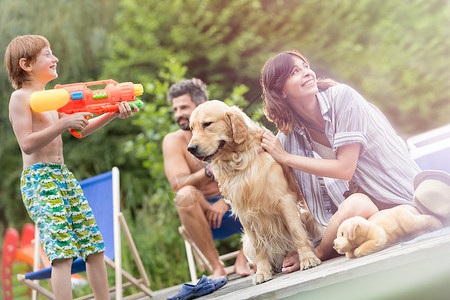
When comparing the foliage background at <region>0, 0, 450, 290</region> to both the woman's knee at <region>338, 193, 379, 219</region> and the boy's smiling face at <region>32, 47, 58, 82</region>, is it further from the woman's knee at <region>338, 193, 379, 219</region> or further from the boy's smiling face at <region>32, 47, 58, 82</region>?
the woman's knee at <region>338, 193, 379, 219</region>

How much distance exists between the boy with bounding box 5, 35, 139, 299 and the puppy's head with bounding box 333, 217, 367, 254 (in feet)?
3.51

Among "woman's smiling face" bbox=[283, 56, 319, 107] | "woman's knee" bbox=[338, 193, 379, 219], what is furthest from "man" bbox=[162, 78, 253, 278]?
"woman's knee" bbox=[338, 193, 379, 219]

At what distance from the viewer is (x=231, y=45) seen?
21.7 feet

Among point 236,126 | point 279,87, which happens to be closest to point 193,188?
point 236,126

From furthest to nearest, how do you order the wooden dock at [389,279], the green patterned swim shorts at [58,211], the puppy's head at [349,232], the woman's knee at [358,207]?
the green patterned swim shorts at [58,211] < the woman's knee at [358,207] < the puppy's head at [349,232] < the wooden dock at [389,279]

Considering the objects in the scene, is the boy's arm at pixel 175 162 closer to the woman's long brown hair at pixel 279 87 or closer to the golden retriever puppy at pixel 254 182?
the golden retriever puppy at pixel 254 182

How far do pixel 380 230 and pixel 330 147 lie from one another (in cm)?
47

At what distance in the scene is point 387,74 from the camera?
22.3 ft

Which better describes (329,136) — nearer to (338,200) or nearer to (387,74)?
(338,200)

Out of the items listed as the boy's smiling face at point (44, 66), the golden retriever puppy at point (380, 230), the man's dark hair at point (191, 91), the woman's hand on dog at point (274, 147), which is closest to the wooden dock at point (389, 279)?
the golden retriever puppy at point (380, 230)

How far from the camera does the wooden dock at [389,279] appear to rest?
1.68 meters

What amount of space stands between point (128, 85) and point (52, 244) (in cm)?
78

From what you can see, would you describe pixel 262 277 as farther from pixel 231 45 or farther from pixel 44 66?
pixel 231 45

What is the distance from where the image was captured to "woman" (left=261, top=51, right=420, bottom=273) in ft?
7.14
